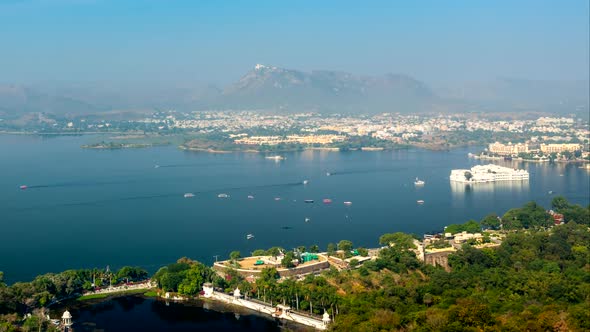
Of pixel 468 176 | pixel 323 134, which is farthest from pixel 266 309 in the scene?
pixel 323 134

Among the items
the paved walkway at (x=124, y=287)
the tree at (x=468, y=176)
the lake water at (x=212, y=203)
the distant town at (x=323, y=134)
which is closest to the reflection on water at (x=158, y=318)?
the paved walkway at (x=124, y=287)

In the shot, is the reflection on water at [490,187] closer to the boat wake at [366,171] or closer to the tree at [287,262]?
the boat wake at [366,171]

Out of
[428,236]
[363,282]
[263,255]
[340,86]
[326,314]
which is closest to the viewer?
[326,314]

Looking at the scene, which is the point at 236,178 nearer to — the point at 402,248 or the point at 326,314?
the point at 402,248

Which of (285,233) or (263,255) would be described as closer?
(263,255)

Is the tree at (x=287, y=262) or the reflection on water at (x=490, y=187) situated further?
the reflection on water at (x=490, y=187)

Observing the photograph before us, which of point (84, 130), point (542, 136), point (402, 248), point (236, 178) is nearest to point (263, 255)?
point (402, 248)

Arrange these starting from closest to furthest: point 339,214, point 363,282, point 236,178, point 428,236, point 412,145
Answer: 1. point 363,282
2. point 428,236
3. point 339,214
4. point 236,178
5. point 412,145
